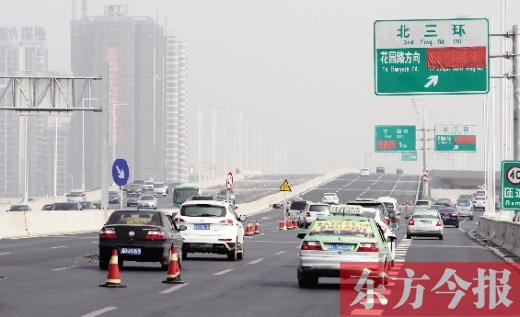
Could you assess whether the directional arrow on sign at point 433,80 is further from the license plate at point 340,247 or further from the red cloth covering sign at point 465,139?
the red cloth covering sign at point 465,139

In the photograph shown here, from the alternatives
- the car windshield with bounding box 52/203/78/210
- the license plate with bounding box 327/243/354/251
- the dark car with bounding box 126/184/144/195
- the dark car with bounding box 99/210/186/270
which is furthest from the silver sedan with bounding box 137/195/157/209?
the license plate with bounding box 327/243/354/251

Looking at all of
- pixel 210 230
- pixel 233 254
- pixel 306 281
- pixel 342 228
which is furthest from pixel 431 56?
pixel 306 281

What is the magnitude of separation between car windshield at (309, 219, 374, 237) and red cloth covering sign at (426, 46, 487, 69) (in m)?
15.5

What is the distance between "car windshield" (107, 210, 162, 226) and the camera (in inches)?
1003

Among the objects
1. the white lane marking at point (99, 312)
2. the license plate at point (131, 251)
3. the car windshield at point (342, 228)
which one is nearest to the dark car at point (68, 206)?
the license plate at point (131, 251)

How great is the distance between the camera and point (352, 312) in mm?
15953

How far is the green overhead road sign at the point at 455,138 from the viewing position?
4144 inches

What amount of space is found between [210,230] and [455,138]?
255 ft

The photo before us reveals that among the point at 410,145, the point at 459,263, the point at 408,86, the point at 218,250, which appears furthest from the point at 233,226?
the point at 410,145

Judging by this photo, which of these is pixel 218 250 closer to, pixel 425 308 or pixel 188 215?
pixel 188 215

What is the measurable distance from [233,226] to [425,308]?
14.3m

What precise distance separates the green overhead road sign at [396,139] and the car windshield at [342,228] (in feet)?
266

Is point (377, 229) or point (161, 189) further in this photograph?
point (161, 189)

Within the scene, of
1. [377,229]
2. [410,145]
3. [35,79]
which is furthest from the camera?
[410,145]
